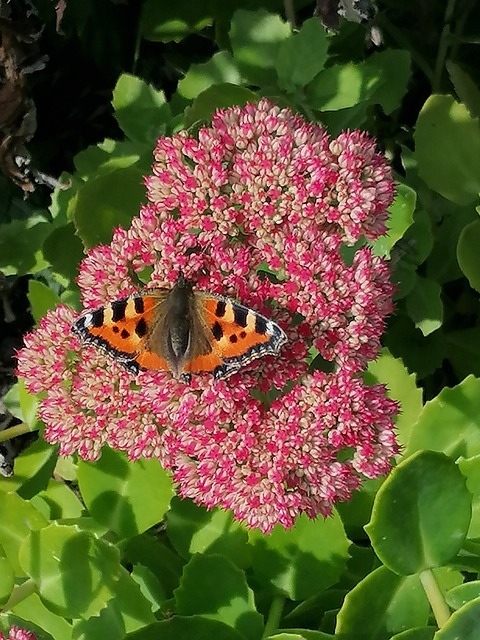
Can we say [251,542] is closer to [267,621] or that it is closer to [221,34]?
[267,621]

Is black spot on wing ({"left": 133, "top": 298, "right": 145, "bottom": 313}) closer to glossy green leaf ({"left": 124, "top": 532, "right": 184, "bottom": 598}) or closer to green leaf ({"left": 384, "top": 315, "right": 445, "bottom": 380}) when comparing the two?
glossy green leaf ({"left": 124, "top": 532, "right": 184, "bottom": 598})

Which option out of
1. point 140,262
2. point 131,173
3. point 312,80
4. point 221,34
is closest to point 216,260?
point 140,262

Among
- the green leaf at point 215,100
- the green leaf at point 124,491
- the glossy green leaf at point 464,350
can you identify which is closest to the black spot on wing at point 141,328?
the green leaf at point 124,491

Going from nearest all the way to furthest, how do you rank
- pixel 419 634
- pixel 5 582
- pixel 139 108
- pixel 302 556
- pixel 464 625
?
pixel 464 625 < pixel 419 634 < pixel 5 582 < pixel 302 556 < pixel 139 108

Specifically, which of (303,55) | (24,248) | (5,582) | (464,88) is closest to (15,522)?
(5,582)

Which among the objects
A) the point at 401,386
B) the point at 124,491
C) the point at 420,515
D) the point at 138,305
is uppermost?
the point at 138,305

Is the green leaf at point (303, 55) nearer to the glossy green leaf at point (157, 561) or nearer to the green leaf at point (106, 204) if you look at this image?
the green leaf at point (106, 204)

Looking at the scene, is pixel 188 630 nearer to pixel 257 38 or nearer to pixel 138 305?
pixel 138 305
